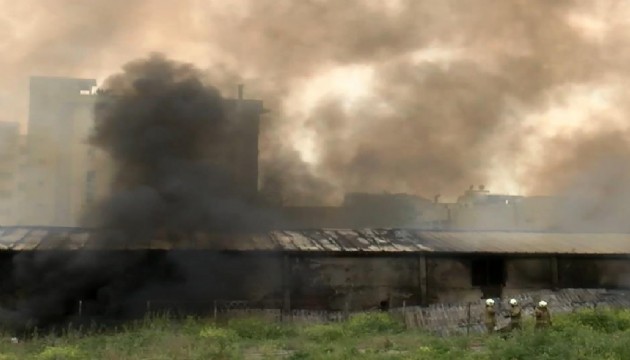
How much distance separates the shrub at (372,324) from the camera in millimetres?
17797

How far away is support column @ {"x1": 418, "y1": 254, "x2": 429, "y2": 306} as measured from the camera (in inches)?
891

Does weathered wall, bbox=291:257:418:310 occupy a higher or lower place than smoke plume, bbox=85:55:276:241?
lower

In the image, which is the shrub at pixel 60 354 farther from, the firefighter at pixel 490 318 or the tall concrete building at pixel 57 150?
the tall concrete building at pixel 57 150

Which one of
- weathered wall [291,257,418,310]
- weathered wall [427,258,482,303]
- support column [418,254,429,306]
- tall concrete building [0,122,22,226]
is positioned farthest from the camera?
tall concrete building [0,122,22,226]

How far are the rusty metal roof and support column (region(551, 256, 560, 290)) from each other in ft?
1.14

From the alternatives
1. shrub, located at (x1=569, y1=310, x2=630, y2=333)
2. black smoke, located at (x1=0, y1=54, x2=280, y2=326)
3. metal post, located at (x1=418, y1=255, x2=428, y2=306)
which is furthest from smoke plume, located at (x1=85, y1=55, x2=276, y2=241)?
shrub, located at (x1=569, y1=310, x2=630, y2=333)

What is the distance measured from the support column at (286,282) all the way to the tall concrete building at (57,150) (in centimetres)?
1706

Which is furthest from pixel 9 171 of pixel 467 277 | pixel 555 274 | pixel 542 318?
pixel 542 318

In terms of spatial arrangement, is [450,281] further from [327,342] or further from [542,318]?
[327,342]

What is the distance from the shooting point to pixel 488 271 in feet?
78.5

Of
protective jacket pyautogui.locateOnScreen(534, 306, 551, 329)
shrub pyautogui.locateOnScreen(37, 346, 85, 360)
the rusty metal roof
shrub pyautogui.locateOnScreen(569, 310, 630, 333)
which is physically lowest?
shrub pyautogui.locateOnScreen(37, 346, 85, 360)

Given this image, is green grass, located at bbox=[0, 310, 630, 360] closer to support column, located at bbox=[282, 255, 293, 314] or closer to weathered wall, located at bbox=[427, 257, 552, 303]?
support column, located at bbox=[282, 255, 293, 314]

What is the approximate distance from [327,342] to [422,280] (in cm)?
779

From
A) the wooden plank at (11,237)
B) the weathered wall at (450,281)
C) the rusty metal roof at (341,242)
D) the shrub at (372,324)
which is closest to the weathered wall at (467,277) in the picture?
the weathered wall at (450,281)
